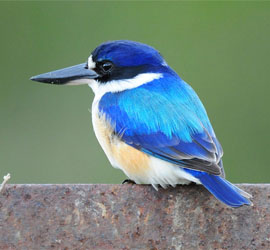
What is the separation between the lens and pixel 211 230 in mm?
3264

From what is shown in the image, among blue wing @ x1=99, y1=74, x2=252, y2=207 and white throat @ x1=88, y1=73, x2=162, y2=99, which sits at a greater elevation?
white throat @ x1=88, y1=73, x2=162, y2=99

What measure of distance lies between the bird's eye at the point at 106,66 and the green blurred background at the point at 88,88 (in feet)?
10.5

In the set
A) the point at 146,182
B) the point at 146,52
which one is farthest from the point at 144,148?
the point at 146,52

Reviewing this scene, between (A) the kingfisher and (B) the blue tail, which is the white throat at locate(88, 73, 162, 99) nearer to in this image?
(A) the kingfisher

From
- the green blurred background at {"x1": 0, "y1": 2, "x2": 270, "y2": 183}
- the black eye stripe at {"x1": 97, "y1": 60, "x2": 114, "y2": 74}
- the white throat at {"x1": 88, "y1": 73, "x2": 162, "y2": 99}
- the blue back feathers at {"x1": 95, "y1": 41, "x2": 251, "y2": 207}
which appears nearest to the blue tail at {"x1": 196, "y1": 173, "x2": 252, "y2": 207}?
the blue back feathers at {"x1": 95, "y1": 41, "x2": 251, "y2": 207}

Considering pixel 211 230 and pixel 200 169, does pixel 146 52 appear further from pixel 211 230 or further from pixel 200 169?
pixel 211 230

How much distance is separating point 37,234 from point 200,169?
2.84 ft

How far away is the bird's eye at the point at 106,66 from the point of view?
4531mm

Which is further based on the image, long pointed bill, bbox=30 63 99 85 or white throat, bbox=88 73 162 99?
long pointed bill, bbox=30 63 99 85

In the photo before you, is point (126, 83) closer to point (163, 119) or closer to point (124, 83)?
point (124, 83)

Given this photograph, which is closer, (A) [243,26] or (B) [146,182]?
(B) [146,182]

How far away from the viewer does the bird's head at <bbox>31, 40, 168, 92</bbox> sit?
448 cm

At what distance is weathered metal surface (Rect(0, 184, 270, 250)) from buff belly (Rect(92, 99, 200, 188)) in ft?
1.38

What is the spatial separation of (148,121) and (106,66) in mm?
586
